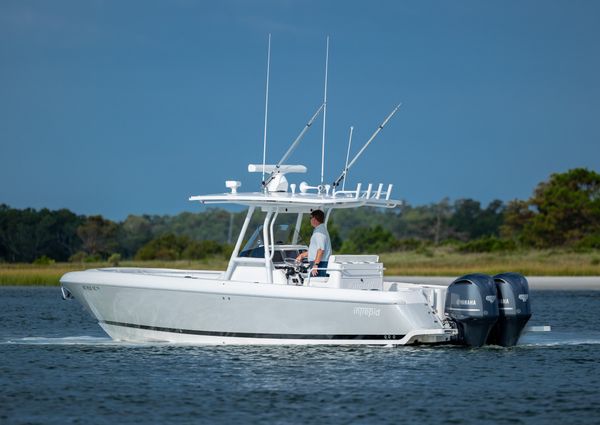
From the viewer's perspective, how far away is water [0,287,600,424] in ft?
44.2

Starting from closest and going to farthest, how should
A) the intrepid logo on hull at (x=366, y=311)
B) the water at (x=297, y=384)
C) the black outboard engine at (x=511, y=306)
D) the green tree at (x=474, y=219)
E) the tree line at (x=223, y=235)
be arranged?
the water at (x=297, y=384), the intrepid logo on hull at (x=366, y=311), the black outboard engine at (x=511, y=306), the tree line at (x=223, y=235), the green tree at (x=474, y=219)

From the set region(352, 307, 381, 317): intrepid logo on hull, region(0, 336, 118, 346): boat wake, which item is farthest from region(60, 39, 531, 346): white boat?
region(0, 336, 118, 346): boat wake

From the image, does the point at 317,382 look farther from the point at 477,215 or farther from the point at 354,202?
the point at 477,215

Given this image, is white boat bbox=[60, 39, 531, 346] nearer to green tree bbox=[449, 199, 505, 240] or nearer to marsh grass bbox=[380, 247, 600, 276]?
marsh grass bbox=[380, 247, 600, 276]

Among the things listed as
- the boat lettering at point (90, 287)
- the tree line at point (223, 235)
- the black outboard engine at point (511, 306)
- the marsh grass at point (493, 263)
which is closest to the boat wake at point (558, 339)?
the black outboard engine at point (511, 306)

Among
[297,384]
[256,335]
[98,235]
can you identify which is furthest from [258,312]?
[98,235]

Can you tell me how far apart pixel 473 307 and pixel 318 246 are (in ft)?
8.31

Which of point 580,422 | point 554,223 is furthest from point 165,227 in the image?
point 580,422

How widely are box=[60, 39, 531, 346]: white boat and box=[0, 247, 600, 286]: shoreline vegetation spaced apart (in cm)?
2710

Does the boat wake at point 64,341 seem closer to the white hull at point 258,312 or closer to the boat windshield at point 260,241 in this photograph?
the white hull at point 258,312

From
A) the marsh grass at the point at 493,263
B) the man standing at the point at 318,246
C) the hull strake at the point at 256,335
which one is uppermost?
the marsh grass at the point at 493,263

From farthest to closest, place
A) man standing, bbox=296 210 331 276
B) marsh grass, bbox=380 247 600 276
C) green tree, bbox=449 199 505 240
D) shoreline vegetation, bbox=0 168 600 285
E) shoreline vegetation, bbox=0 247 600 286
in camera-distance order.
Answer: green tree, bbox=449 199 505 240
shoreline vegetation, bbox=0 168 600 285
marsh grass, bbox=380 247 600 276
shoreline vegetation, bbox=0 247 600 286
man standing, bbox=296 210 331 276

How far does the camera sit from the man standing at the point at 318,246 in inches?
698

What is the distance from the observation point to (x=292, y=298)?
16.9m
